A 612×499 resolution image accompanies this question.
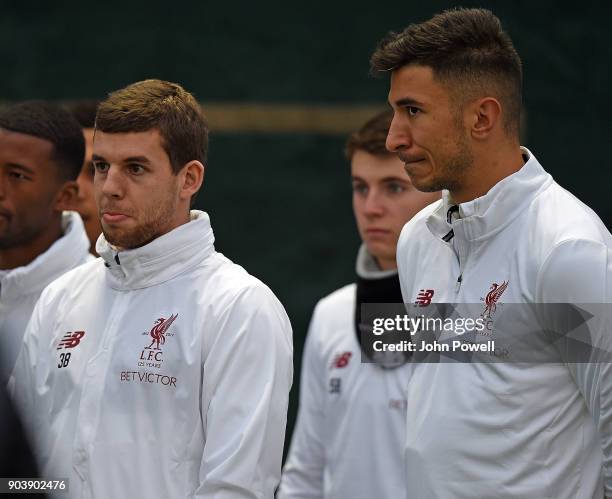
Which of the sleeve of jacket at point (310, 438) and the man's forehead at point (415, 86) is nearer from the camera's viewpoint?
the man's forehead at point (415, 86)

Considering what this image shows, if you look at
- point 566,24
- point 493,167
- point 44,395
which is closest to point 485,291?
point 493,167

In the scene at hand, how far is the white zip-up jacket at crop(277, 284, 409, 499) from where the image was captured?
14.9 feet

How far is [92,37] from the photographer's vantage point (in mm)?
7355

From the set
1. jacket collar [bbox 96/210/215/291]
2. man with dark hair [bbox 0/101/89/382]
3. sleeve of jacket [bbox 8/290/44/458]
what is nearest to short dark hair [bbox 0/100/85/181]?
man with dark hair [bbox 0/101/89/382]

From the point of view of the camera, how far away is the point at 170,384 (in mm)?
3375

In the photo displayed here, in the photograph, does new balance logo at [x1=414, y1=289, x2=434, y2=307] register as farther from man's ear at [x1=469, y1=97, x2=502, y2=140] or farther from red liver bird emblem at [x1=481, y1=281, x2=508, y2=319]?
man's ear at [x1=469, y1=97, x2=502, y2=140]

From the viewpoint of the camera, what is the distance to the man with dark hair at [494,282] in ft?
10.5

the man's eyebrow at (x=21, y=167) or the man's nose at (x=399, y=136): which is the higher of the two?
the man's eyebrow at (x=21, y=167)

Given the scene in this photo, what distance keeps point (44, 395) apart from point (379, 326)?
4.70ft

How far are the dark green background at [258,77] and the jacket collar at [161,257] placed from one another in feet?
11.8

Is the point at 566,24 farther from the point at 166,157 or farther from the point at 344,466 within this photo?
the point at 166,157

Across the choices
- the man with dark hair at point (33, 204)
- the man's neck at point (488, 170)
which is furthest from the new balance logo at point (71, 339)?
the man's neck at point (488, 170)

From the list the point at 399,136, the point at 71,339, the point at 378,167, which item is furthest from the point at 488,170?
the point at 378,167

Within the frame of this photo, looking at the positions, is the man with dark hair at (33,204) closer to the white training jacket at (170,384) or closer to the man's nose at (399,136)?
the white training jacket at (170,384)
